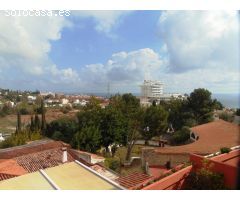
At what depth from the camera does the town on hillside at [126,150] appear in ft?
18.2

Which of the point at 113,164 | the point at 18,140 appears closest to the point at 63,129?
the point at 18,140

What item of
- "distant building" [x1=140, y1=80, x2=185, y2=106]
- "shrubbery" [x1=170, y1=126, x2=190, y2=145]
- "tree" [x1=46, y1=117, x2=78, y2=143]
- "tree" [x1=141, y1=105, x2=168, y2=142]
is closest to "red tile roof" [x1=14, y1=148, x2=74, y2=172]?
"tree" [x1=46, y1=117, x2=78, y2=143]

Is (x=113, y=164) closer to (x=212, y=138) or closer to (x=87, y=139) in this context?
(x=87, y=139)

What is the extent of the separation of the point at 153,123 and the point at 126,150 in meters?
3.14

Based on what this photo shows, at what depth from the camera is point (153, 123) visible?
936 inches

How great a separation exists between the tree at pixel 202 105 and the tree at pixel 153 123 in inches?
155

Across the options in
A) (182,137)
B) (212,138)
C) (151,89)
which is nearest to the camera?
(212,138)

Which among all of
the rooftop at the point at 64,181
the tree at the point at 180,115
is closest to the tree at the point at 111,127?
the tree at the point at 180,115

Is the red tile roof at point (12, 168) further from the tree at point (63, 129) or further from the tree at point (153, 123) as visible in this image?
the tree at point (153, 123)
